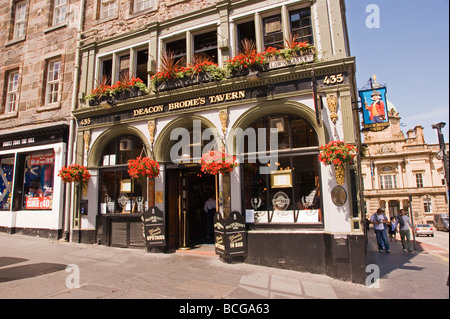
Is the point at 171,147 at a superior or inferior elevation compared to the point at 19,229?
superior

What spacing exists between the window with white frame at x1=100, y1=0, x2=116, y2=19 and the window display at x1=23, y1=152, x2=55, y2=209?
6724mm

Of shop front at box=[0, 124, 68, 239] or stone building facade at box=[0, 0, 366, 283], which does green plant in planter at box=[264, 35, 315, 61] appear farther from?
shop front at box=[0, 124, 68, 239]

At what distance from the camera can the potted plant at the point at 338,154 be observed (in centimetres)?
719

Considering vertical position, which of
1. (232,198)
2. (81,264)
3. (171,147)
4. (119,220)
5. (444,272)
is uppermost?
(171,147)

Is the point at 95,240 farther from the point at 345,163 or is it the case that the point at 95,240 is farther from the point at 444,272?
the point at 444,272

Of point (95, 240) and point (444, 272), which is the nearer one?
point (444, 272)

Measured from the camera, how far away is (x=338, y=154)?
7211 millimetres

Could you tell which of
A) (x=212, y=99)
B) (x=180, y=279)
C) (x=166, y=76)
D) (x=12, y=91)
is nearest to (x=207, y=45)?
(x=166, y=76)

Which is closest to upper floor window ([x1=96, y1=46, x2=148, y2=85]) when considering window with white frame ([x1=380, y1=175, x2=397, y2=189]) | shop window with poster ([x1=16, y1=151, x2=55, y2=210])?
shop window with poster ([x1=16, y1=151, x2=55, y2=210])

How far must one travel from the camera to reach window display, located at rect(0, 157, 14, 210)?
1365 centimetres

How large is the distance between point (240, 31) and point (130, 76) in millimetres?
4705

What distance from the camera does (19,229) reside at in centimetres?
1274

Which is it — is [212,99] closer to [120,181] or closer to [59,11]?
[120,181]
